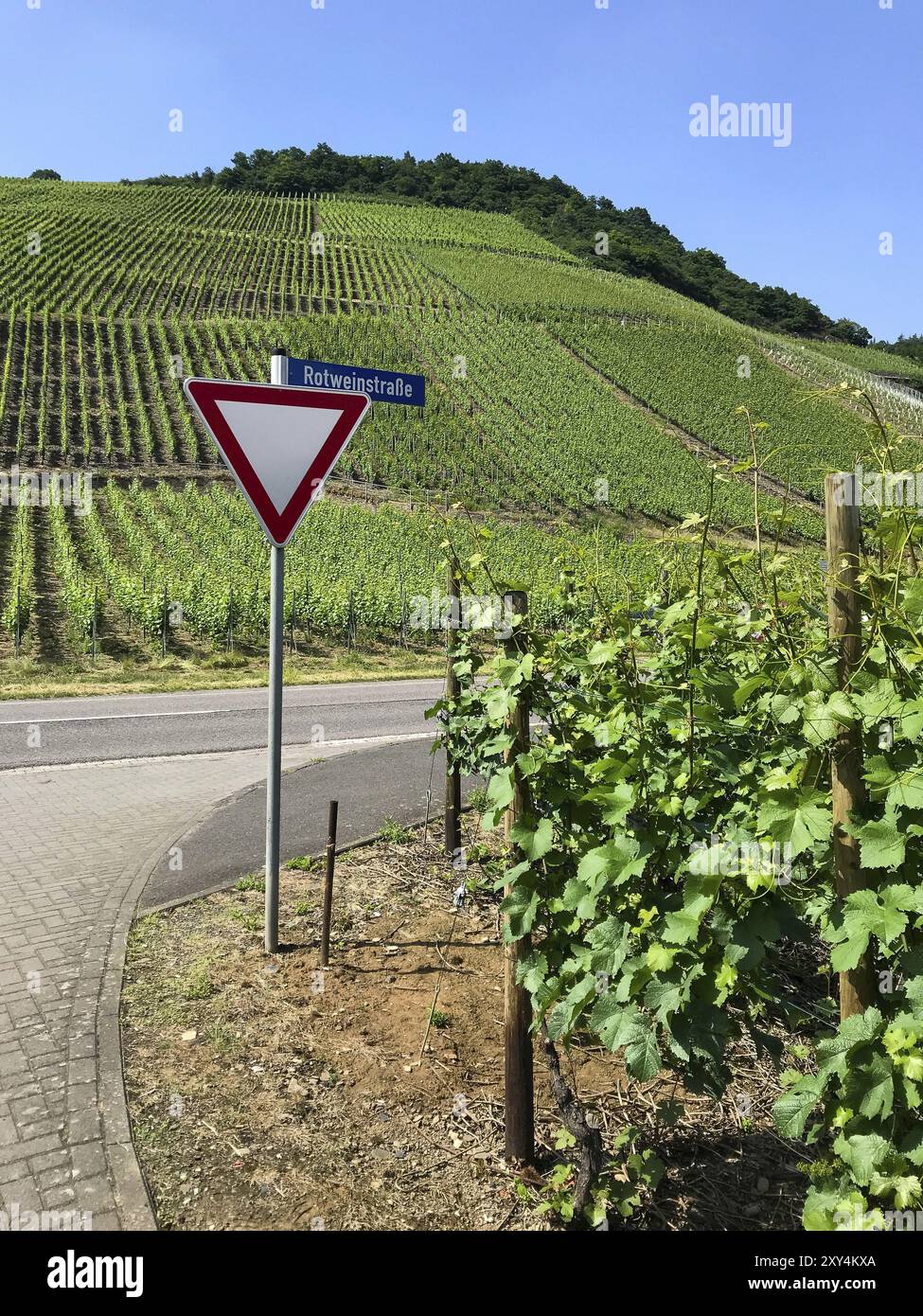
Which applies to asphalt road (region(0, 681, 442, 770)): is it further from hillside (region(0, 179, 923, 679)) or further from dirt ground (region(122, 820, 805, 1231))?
dirt ground (region(122, 820, 805, 1231))

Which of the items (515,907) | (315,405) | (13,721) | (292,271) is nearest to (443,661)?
(13,721)

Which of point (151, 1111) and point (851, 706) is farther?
point (151, 1111)

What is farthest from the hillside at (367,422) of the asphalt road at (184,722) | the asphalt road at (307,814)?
the asphalt road at (184,722)

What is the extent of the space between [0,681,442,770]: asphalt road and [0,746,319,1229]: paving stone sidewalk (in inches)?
48.9

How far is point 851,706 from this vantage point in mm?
2051

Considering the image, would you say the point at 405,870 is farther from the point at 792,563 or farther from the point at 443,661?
the point at 443,661

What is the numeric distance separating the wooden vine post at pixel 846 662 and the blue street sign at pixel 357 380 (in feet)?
10.1

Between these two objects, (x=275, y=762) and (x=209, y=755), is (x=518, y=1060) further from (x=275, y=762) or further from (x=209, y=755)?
(x=209, y=755)

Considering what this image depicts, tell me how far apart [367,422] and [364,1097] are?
4306cm

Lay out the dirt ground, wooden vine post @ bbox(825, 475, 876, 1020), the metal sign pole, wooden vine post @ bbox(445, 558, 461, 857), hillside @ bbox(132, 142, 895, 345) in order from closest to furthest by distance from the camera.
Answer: wooden vine post @ bbox(825, 475, 876, 1020), the dirt ground, the metal sign pole, wooden vine post @ bbox(445, 558, 461, 857), hillside @ bbox(132, 142, 895, 345)

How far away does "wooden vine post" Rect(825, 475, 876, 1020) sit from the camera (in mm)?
2104

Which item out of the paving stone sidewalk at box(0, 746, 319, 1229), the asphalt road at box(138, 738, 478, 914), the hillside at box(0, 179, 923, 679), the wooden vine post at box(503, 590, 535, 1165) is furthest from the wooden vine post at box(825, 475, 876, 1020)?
the asphalt road at box(138, 738, 478, 914)

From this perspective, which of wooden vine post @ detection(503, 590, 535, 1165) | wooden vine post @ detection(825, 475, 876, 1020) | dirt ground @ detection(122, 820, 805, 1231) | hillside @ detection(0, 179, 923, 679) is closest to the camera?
wooden vine post @ detection(825, 475, 876, 1020)

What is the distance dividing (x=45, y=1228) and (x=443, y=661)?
17.8 metres
